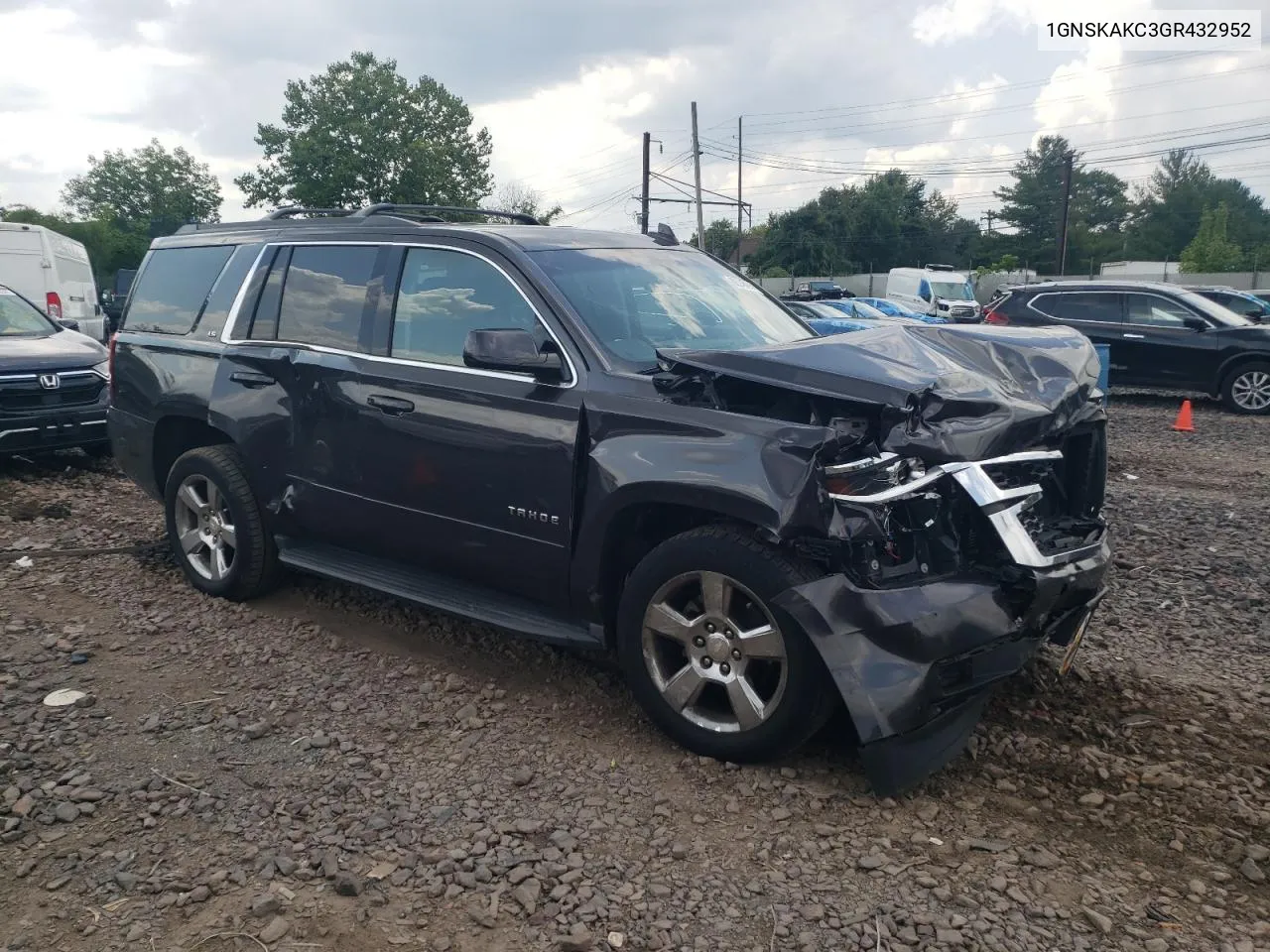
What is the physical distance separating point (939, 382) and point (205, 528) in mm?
3859

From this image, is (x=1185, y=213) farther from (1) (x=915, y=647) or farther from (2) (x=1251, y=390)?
(1) (x=915, y=647)

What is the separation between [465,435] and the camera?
4.09m

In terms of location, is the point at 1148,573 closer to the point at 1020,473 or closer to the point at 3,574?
the point at 1020,473

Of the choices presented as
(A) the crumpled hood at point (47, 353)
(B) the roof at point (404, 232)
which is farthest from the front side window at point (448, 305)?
(A) the crumpled hood at point (47, 353)

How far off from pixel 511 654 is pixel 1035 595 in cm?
231

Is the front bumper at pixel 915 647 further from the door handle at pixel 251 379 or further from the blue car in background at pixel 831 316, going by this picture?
the door handle at pixel 251 379

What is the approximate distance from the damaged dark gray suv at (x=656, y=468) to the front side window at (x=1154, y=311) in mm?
10795

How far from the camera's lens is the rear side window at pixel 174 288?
5473 millimetres

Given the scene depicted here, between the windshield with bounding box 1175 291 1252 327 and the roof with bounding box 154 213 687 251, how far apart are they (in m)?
11.1

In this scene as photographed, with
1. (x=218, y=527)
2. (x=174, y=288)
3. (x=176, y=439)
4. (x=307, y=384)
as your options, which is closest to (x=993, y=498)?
(x=307, y=384)

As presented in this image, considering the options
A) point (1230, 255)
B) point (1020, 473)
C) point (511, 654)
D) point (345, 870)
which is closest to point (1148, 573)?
point (1020, 473)

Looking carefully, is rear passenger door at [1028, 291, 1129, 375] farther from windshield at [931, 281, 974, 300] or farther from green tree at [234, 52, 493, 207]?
green tree at [234, 52, 493, 207]

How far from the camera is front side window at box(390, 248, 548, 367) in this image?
13.6 feet

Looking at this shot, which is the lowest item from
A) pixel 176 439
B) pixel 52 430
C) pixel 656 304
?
pixel 52 430
